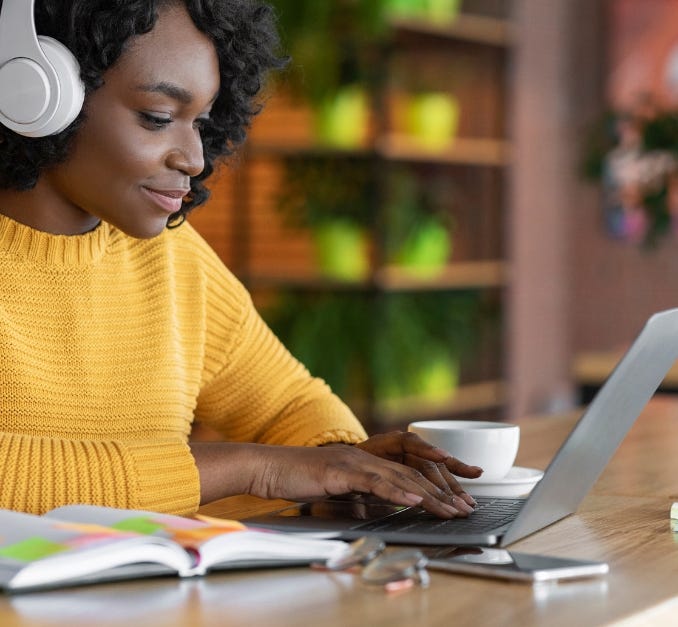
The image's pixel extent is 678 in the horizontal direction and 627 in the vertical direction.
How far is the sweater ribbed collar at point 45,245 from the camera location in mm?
1417

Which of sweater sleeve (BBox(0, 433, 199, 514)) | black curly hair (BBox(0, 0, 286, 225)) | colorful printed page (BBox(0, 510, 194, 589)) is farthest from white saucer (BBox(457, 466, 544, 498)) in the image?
black curly hair (BBox(0, 0, 286, 225))

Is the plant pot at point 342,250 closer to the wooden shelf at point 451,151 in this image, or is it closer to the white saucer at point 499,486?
the wooden shelf at point 451,151

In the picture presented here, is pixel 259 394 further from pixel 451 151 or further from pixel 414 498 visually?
pixel 451 151

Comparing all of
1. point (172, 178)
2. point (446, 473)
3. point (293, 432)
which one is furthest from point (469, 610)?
point (293, 432)

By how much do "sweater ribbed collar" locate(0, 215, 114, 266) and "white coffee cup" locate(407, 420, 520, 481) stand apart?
46cm

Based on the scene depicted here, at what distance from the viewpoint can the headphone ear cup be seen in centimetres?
131

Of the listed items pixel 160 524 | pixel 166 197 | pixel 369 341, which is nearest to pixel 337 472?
pixel 160 524

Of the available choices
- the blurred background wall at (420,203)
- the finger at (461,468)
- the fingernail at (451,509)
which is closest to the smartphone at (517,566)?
the fingernail at (451,509)

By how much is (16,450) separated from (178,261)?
1.50 feet

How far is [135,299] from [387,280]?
7.55ft

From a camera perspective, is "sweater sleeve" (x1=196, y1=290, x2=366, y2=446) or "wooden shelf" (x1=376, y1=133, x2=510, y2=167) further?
"wooden shelf" (x1=376, y1=133, x2=510, y2=167)

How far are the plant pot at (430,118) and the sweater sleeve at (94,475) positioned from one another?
9.06ft

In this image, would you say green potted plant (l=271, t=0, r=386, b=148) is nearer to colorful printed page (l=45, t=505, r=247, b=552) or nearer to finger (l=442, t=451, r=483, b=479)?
finger (l=442, t=451, r=483, b=479)

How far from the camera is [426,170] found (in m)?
4.19
